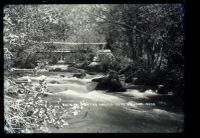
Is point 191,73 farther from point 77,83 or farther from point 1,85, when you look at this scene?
point 1,85

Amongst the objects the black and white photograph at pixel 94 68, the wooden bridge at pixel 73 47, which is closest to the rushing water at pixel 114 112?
the black and white photograph at pixel 94 68

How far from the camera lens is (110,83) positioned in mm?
3727

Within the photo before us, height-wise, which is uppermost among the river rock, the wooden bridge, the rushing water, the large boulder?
the wooden bridge

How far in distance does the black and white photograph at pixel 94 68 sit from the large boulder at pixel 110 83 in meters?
0.01

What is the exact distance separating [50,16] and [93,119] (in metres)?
1.32

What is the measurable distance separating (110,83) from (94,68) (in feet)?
0.87

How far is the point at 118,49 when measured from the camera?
3.73 m

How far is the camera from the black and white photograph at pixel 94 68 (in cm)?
364

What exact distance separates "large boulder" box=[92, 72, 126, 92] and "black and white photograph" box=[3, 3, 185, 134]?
0.04ft

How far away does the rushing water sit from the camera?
3611 millimetres


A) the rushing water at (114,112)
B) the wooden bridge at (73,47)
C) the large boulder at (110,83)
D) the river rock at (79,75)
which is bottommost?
the rushing water at (114,112)

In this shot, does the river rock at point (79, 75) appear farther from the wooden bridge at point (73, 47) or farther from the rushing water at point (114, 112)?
the wooden bridge at point (73, 47)

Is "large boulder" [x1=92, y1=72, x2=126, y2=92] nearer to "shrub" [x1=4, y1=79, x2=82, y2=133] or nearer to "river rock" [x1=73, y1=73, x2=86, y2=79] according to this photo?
"river rock" [x1=73, y1=73, x2=86, y2=79]

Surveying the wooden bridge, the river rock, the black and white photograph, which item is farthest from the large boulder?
the wooden bridge
